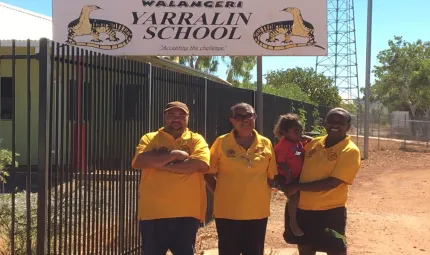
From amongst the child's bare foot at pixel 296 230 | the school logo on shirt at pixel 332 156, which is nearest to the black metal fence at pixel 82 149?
the child's bare foot at pixel 296 230

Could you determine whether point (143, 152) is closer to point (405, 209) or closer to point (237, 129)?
point (237, 129)

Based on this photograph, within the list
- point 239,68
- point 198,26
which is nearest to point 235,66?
point 239,68

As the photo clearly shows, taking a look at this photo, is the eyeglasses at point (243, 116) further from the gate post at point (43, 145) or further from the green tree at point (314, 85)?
the green tree at point (314, 85)

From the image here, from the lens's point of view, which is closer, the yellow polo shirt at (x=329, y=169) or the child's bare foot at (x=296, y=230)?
the yellow polo shirt at (x=329, y=169)

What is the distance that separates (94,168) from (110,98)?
761mm

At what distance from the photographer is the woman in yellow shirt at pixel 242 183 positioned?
160 inches

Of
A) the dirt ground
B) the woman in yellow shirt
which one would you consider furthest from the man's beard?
the dirt ground

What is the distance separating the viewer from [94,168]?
5.01 m

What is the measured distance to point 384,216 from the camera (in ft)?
30.9

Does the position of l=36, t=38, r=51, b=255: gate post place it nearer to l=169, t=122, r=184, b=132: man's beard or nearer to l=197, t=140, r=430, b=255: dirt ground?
l=169, t=122, r=184, b=132: man's beard

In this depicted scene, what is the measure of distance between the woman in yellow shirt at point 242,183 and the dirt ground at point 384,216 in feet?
8.28

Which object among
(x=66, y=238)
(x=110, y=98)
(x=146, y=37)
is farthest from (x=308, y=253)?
(x=146, y=37)

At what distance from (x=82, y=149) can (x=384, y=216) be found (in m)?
6.46

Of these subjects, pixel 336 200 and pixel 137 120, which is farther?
pixel 137 120
